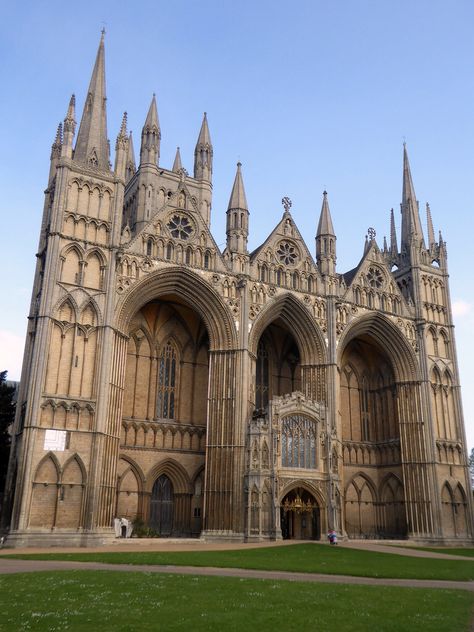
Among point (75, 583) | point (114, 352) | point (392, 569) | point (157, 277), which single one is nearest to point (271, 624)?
point (75, 583)

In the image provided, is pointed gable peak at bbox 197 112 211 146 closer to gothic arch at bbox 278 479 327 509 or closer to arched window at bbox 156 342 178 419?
arched window at bbox 156 342 178 419

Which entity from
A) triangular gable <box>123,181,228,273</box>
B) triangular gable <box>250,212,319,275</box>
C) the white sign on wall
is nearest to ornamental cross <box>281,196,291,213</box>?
triangular gable <box>250,212,319,275</box>

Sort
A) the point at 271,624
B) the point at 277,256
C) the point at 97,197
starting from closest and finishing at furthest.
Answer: the point at 271,624, the point at 97,197, the point at 277,256

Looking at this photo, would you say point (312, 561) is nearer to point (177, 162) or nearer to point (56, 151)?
point (56, 151)

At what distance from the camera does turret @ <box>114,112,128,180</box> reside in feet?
131

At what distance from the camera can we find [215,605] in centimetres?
1253

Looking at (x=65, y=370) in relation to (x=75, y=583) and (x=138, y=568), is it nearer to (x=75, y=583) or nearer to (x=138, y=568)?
(x=138, y=568)

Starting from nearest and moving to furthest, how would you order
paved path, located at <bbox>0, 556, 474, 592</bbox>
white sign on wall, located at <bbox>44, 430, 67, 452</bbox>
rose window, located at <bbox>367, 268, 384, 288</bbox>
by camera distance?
paved path, located at <bbox>0, 556, 474, 592</bbox>
white sign on wall, located at <bbox>44, 430, 67, 452</bbox>
rose window, located at <bbox>367, 268, 384, 288</bbox>

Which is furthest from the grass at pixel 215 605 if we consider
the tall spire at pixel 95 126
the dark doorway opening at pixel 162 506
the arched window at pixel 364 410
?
the arched window at pixel 364 410

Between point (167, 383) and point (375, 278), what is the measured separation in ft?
60.0

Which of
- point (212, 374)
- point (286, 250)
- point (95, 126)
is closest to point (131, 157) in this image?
point (95, 126)

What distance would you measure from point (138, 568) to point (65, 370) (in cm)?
1636

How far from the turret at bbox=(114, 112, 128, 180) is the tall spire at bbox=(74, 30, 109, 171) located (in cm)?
79

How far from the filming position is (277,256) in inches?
1754
